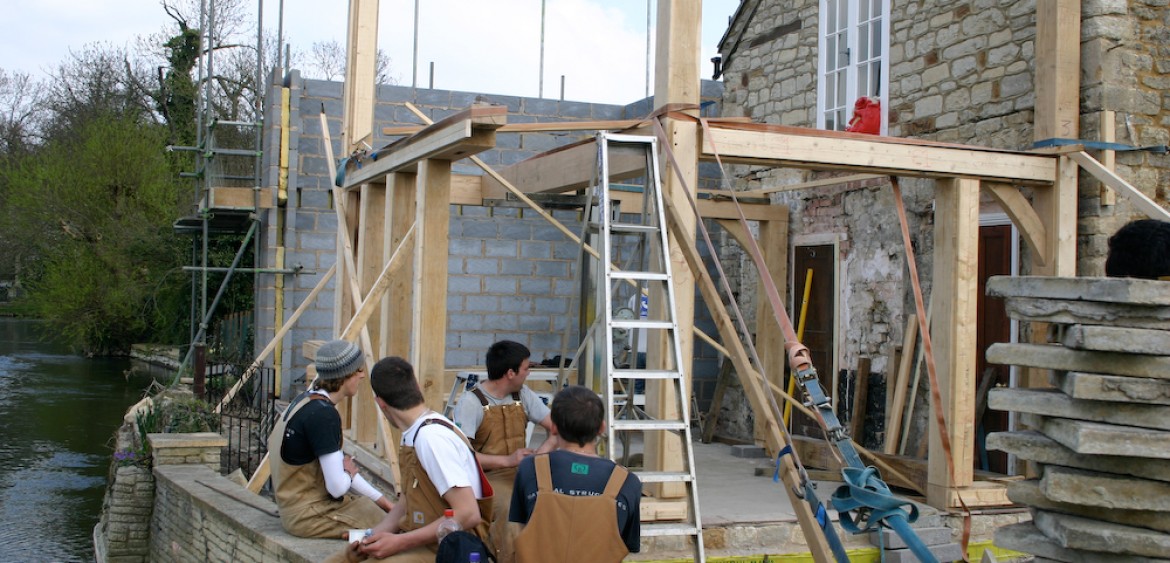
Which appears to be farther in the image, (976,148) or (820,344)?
(820,344)

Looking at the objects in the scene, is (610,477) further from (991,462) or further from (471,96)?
(471,96)

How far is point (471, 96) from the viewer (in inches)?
527

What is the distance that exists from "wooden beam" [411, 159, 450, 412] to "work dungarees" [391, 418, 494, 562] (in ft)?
8.89

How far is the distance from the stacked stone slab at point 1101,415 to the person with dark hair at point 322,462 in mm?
2834

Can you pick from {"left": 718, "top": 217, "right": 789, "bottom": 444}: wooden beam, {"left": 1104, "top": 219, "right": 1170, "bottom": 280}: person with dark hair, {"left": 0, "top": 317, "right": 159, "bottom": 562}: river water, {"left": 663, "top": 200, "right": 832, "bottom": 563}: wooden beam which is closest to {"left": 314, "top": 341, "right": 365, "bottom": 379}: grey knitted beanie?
{"left": 663, "top": 200, "right": 832, "bottom": 563}: wooden beam

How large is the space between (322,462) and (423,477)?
0.96m

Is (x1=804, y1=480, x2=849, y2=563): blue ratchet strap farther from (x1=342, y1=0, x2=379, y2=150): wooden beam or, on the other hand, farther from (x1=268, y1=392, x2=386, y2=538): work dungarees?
(x1=342, y1=0, x2=379, y2=150): wooden beam

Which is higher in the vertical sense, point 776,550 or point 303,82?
point 303,82

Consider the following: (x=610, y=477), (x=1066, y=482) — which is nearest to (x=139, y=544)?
(x=610, y=477)

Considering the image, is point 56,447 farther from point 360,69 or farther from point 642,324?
point 642,324

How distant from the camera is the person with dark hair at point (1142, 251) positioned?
13.6ft

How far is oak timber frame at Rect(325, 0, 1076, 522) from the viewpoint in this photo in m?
6.66

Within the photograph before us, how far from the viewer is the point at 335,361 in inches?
189

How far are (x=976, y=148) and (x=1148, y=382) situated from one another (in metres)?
3.90
